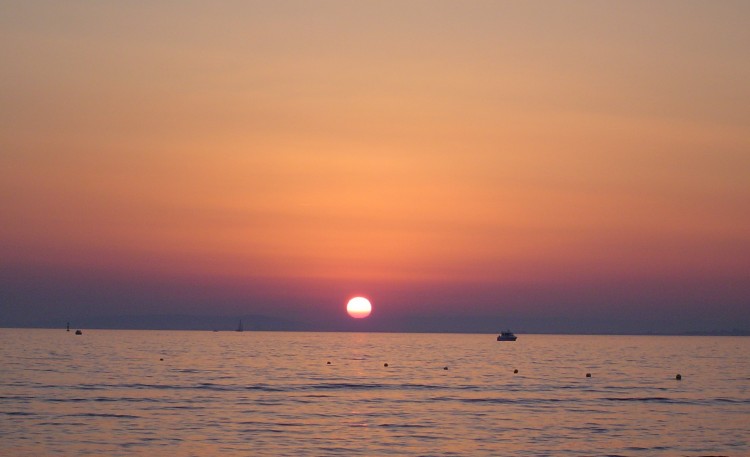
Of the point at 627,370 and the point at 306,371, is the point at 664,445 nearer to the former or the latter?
the point at 306,371

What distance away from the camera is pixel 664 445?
5506cm

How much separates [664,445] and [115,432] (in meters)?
34.1

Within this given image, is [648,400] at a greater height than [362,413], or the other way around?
[648,400]

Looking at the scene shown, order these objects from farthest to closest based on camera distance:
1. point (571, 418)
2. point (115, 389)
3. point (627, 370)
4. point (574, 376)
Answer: point (627, 370), point (574, 376), point (115, 389), point (571, 418)

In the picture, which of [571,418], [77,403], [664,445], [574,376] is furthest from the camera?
[574,376]

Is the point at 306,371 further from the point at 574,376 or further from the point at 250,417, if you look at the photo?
the point at 250,417

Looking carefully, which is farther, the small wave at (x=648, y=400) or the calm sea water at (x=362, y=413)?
the small wave at (x=648, y=400)

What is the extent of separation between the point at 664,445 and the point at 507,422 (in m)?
12.9

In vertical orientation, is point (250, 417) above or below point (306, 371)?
below

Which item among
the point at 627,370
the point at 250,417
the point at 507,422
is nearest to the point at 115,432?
the point at 250,417

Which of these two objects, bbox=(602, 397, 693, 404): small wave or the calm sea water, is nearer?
the calm sea water

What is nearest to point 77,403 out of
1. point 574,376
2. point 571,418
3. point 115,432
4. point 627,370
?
point 115,432

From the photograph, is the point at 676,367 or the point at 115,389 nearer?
the point at 115,389

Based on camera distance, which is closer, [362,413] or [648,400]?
[362,413]
